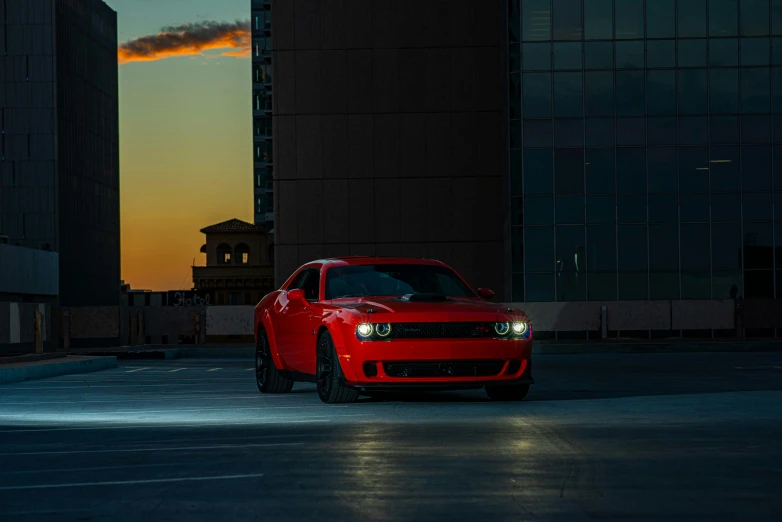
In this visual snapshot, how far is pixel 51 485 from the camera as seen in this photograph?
26.2 ft

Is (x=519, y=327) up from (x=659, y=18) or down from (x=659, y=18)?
down

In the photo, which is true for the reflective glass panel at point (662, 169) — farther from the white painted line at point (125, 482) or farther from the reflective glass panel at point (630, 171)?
the white painted line at point (125, 482)

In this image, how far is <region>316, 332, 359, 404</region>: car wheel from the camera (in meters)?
14.1

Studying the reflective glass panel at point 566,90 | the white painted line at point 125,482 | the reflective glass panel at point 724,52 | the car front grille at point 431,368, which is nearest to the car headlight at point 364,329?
the car front grille at point 431,368

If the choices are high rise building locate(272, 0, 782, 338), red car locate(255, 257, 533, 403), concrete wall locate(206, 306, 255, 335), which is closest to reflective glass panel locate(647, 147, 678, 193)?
high rise building locate(272, 0, 782, 338)

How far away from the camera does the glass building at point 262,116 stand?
13000cm

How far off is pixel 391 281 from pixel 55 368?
34.9 feet

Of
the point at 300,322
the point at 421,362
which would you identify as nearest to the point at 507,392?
the point at 421,362

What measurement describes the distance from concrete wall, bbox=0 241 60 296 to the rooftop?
5452cm

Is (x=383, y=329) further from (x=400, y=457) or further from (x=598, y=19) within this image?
(x=598, y=19)

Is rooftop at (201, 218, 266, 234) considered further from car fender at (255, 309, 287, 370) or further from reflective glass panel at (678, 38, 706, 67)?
car fender at (255, 309, 287, 370)

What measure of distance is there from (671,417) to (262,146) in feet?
410

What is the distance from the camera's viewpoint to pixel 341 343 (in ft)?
45.5

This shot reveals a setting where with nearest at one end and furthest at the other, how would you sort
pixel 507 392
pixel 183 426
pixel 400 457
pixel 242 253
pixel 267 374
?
pixel 400 457
pixel 183 426
pixel 507 392
pixel 267 374
pixel 242 253
